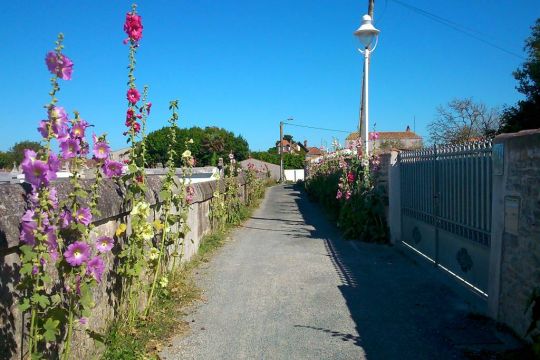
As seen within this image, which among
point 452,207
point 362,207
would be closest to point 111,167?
point 452,207

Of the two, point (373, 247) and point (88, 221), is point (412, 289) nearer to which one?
point (373, 247)

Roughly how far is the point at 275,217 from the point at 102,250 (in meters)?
12.7

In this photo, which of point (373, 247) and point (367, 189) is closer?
point (373, 247)

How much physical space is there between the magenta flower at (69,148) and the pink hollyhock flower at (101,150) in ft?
2.54

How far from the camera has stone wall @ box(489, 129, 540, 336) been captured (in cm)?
457

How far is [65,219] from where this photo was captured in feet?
10.1

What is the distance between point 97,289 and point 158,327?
104cm

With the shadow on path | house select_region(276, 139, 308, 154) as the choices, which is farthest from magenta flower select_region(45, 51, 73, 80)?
house select_region(276, 139, 308, 154)

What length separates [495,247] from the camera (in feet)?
17.6

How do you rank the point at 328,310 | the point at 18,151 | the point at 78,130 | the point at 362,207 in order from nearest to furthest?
the point at 78,130 < the point at 328,310 < the point at 362,207 < the point at 18,151

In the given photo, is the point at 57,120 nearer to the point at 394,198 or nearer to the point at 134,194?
the point at 134,194

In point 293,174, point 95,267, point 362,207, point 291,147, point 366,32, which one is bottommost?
point 362,207

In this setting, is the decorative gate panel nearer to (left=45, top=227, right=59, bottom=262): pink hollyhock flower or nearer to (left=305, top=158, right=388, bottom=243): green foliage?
(left=305, top=158, right=388, bottom=243): green foliage

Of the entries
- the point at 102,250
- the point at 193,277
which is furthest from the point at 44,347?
the point at 193,277
